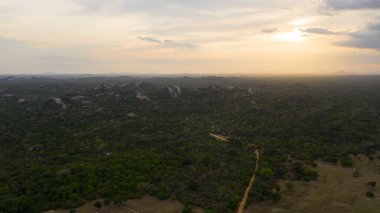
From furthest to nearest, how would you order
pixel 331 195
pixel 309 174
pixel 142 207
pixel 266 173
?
1. pixel 309 174
2. pixel 266 173
3. pixel 331 195
4. pixel 142 207

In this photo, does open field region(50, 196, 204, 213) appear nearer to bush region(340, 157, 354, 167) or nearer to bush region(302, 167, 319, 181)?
bush region(302, 167, 319, 181)

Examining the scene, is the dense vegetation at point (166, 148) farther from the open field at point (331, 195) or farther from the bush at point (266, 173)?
the open field at point (331, 195)

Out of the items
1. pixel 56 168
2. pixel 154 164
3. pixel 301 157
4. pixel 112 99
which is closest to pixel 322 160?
pixel 301 157

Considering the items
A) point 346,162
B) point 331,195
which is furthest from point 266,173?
point 346,162

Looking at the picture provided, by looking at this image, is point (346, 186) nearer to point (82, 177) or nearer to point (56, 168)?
point (82, 177)

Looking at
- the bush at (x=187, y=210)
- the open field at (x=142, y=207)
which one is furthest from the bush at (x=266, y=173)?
the bush at (x=187, y=210)

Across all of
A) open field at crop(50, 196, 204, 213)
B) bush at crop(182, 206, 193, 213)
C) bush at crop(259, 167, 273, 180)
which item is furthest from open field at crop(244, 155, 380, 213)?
open field at crop(50, 196, 204, 213)

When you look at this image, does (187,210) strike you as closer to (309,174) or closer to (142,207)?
(142,207)
